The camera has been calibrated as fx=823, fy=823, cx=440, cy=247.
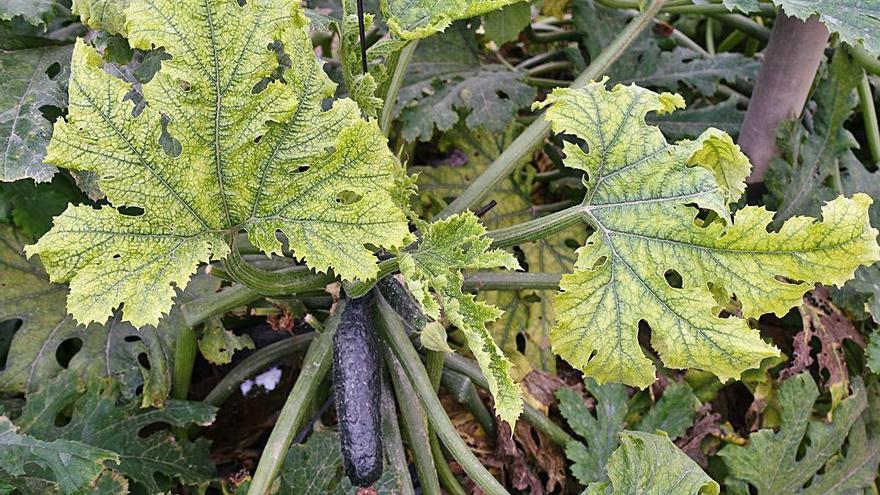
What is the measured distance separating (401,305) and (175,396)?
425 mm

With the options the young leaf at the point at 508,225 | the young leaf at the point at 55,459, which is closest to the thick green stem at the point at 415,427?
the young leaf at the point at 508,225

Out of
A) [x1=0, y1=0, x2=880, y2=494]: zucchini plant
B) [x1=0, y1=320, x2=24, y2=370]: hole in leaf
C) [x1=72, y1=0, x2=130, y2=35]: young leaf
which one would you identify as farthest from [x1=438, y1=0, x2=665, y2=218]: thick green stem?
[x1=0, y1=320, x2=24, y2=370]: hole in leaf

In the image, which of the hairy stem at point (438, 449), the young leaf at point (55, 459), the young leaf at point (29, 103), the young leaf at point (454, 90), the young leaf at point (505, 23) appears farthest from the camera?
the young leaf at point (505, 23)

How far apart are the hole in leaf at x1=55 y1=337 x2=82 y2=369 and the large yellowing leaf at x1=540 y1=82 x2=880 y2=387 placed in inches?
32.5

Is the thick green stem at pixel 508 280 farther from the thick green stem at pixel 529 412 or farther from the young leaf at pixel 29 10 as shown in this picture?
the young leaf at pixel 29 10

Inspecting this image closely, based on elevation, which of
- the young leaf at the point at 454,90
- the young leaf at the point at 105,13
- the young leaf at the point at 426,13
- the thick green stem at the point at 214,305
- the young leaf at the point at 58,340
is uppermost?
the young leaf at the point at 426,13

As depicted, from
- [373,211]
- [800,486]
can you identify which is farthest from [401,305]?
[800,486]

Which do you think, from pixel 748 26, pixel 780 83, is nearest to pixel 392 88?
pixel 780 83

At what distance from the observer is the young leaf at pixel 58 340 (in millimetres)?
1218

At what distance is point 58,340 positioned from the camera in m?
1.24

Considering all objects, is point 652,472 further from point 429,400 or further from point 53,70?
point 53,70

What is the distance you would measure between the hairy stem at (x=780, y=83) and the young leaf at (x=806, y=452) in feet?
1.34

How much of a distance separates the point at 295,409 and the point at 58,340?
0.43m

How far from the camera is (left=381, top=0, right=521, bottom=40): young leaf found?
2.98ft
